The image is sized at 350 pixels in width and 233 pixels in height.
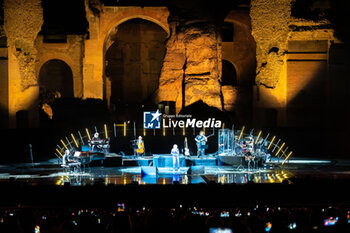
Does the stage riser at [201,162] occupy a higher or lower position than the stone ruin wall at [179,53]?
lower

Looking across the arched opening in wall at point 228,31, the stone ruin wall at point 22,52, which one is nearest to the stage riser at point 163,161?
the stone ruin wall at point 22,52

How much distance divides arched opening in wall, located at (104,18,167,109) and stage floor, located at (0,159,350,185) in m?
20.7

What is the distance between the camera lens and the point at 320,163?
68.7 ft

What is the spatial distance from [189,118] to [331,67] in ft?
29.8

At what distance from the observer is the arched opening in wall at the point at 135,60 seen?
133 ft

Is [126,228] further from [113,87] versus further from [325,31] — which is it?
[113,87]

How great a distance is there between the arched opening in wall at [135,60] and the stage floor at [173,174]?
68.0 feet

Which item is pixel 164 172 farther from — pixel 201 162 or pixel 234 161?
pixel 234 161

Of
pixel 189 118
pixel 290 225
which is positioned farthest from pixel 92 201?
pixel 189 118

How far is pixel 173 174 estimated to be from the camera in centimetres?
1745

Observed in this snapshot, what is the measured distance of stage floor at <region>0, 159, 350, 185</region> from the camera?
15508mm

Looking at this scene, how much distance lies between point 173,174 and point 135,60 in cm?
2489

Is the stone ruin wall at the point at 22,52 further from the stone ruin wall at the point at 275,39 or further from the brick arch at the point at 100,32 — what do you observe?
the stone ruin wall at the point at 275,39

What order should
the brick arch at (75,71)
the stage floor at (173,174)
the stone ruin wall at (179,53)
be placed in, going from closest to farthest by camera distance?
the stage floor at (173,174)
the stone ruin wall at (179,53)
the brick arch at (75,71)
